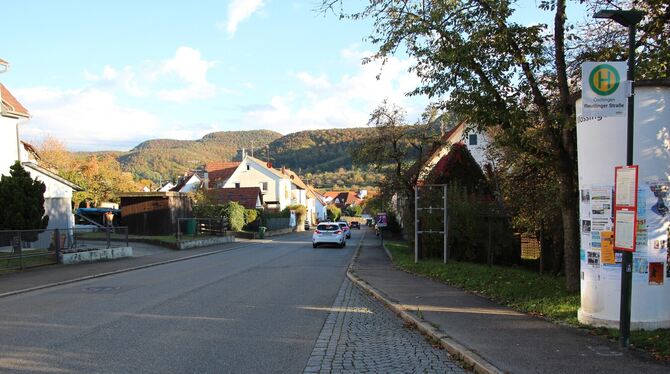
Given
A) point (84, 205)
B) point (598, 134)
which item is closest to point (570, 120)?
point (598, 134)

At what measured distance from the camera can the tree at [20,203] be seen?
2002 centimetres

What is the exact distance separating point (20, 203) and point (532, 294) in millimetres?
17943

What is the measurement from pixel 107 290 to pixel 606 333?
10812 millimetres

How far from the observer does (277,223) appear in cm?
6109

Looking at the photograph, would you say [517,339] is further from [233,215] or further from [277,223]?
[277,223]

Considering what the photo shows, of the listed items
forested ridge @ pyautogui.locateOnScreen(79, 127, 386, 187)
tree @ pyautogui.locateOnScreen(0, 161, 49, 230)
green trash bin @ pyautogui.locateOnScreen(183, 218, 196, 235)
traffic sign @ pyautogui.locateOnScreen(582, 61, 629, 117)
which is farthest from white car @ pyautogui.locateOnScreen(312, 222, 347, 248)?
forested ridge @ pyautogui.locateOnScreen(79, 127, 386, 187)

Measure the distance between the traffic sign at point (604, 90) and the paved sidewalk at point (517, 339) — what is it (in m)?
2.85

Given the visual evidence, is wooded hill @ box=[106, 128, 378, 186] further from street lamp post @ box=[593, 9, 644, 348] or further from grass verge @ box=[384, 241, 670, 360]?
street lamp post @ box=[593, 9, 644, 348]

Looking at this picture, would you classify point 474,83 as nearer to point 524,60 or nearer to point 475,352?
point 524,60

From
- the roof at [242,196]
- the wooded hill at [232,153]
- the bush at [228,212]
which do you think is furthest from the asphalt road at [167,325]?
the wooded hill at [232,153]

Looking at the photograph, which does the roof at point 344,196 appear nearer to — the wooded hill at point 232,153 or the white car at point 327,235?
the wooded hill at point 232,153

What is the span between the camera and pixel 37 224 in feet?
68.0

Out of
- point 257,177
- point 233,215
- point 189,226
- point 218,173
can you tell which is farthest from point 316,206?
point 189,226

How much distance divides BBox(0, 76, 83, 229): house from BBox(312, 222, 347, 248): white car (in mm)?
13546
